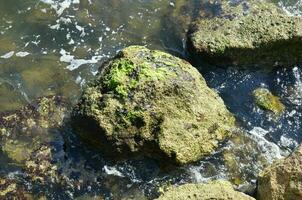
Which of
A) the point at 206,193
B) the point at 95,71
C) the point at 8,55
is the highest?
the point at 206,193

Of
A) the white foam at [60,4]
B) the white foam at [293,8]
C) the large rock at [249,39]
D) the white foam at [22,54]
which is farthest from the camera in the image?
the white foam at [293,8]

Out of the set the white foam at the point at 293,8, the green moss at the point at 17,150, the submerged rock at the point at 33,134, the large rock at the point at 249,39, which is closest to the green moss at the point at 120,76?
the submerged rock at the point at 33,134

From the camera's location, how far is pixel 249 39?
8578mm

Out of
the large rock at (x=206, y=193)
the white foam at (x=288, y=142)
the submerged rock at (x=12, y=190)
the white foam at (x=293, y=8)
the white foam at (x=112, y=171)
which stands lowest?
the submerged rock at (x=12, y=190)

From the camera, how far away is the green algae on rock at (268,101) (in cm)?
820

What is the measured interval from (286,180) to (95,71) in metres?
4.38

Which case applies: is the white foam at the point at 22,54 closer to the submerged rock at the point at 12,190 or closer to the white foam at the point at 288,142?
the submerged rock at the point at 12,190

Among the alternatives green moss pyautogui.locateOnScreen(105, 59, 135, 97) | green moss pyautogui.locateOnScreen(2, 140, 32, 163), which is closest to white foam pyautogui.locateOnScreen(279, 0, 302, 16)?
green moss pyautogui.locateOnScreen(105, 59, 135, 97)

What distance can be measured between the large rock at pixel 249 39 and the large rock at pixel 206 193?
3.22 meters

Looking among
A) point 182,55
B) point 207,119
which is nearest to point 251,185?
point 207,119

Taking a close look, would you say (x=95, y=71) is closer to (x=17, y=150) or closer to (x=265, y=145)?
(x=17, y=150)

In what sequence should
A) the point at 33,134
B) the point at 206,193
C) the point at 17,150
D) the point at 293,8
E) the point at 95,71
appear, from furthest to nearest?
1. the point at 293,8
2. the point at 95,71
3. the point at 33,134
4. the point at 17,150
5. the point at 206,193

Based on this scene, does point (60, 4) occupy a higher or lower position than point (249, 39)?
lower

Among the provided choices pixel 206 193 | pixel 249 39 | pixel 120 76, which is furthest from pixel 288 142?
pixel 120 76
